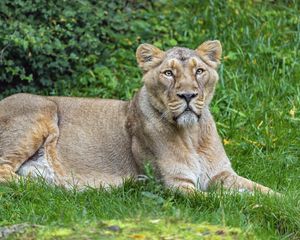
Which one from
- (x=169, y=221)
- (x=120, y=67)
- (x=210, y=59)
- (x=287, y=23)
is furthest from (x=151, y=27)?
(x=169, y=221)

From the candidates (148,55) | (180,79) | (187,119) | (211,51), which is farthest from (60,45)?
(187,119)

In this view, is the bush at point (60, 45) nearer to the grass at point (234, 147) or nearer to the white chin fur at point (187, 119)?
the grass at point (234, 147)

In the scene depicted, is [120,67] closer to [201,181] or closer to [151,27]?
[151,27]

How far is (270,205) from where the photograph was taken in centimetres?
750

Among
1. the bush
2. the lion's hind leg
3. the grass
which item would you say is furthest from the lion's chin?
the bush

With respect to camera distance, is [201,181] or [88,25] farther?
[88,25]

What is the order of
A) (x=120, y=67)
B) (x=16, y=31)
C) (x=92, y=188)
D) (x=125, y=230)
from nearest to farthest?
(x=125, y=230), (x=92, y=188), (x=16, y=31), (x=120, y=67)

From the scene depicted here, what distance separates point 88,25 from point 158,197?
3715 mm

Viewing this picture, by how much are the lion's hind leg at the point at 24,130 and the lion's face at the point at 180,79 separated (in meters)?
1.06

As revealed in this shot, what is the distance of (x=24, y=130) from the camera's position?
8.86 meters

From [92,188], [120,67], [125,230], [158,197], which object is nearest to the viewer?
[125,230]

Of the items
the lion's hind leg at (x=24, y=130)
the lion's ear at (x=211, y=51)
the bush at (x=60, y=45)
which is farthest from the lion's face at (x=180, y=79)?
the bush at (x=60, y=45)

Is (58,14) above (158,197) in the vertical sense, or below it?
above

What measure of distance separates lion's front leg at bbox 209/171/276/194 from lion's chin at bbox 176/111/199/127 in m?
0.55
